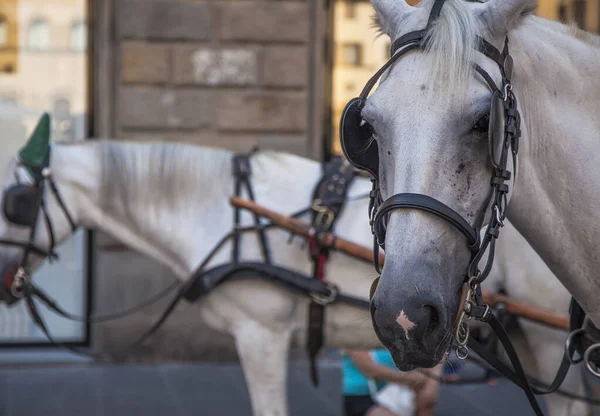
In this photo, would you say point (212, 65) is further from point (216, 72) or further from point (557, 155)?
point (557, 155)

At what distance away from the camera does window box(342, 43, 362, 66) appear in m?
7.11

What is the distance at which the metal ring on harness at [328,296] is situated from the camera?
358 cm

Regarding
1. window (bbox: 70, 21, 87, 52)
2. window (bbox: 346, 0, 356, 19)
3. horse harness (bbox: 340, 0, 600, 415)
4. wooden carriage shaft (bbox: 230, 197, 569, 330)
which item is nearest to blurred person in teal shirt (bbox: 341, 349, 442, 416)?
wooden carriage shaft (bbox: 230, 197, 569, 330)

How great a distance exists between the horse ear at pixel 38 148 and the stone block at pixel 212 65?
9.43 ft

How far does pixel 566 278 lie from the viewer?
1.98 m

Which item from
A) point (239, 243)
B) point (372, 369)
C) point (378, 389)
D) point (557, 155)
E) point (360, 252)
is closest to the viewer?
point (557, 155)

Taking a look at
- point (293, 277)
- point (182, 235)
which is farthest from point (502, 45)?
point (182, 235)

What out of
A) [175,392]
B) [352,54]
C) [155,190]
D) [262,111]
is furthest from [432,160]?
[352,54]

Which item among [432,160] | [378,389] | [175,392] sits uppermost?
[432,160]

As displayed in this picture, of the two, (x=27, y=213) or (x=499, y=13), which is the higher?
(x=499, y=13)

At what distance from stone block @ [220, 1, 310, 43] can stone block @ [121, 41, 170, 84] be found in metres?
0.54

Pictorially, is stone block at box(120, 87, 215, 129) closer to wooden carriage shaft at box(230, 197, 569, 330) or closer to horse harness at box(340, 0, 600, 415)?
wooden carriage shaft at box(230, 197, 569, 330)

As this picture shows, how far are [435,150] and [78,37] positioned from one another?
5.77m

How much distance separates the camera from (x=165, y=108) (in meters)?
6.66
